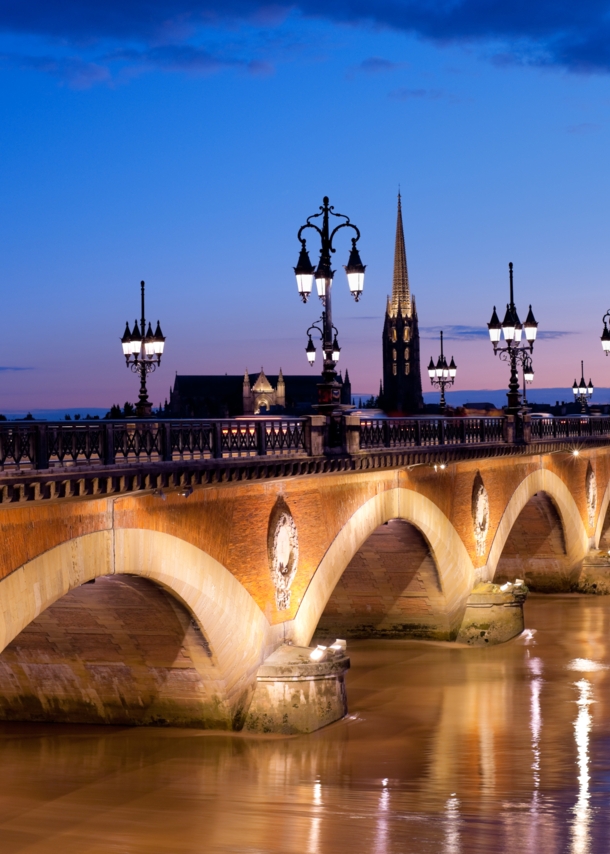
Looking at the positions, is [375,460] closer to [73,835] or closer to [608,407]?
[73,835]

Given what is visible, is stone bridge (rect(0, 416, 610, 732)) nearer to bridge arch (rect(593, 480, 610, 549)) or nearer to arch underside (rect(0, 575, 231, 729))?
A: arch underside (rect(0, 575, 231, 729))

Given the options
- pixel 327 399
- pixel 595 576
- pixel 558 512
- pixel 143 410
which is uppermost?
pixel 327 399

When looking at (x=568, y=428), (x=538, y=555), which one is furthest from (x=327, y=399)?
(x=538, y=555)

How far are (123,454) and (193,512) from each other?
7.67 ft

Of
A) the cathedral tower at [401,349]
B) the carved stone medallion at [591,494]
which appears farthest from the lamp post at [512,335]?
the cathedral tower at [401,349]

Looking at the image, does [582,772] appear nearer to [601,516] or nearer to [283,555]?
[283,555]

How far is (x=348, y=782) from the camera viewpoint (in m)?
19.9

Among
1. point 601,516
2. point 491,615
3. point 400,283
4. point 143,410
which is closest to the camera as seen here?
point 143,410

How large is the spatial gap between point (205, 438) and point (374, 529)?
8903 mm

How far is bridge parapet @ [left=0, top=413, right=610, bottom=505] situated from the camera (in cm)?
1507

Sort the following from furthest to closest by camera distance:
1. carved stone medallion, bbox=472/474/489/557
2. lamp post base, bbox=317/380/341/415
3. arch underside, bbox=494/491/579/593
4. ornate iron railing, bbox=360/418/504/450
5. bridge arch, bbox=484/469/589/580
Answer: arch underside, bbox=494/491/579/593
bridge arch, bbox=484/469/589/580
carved stone medallion, bbox=472/474/489/557
ornate iron railing, bbox=360/418/504/450
lamp post base, bbox=317/380/341/415

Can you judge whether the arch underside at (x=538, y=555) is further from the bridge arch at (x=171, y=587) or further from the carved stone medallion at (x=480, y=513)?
the bridge arch at (x=171, y=587)

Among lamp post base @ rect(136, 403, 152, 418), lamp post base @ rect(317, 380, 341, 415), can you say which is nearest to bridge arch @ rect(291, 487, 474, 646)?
lamp post base @ rect(317, 380, 341, 415)

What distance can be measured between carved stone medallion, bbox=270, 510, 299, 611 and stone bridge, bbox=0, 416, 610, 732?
0.15 feet
